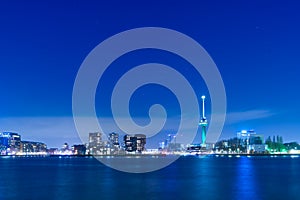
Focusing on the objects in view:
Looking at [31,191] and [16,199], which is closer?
[16,199]

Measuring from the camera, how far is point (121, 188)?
171 feet

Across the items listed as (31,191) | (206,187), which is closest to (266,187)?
(206,187)

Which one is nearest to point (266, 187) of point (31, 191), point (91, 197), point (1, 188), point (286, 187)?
point (286, 187)

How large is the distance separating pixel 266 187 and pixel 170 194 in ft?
52.0

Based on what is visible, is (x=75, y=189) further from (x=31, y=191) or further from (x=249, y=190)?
(x=249, y=190)

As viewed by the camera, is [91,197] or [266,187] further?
[266,187]

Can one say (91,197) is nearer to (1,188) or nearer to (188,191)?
(188,191)

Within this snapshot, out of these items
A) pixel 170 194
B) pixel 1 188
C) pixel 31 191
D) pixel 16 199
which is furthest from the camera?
pixel 1 188

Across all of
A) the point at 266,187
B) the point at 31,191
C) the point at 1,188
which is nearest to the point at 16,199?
the point at 31,191

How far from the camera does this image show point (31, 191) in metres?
49.3

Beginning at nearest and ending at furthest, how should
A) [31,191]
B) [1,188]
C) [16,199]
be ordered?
[16,199]
[31,191]
[1,188]

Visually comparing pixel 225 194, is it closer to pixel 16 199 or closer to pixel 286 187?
pixel 286 187

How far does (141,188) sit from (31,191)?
12.8 meters

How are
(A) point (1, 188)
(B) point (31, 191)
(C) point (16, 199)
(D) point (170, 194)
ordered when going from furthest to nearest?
(A) point (1, 188)
(B) point (31, 191)
(D) point (170, 194)
(C) point (16, 199)
